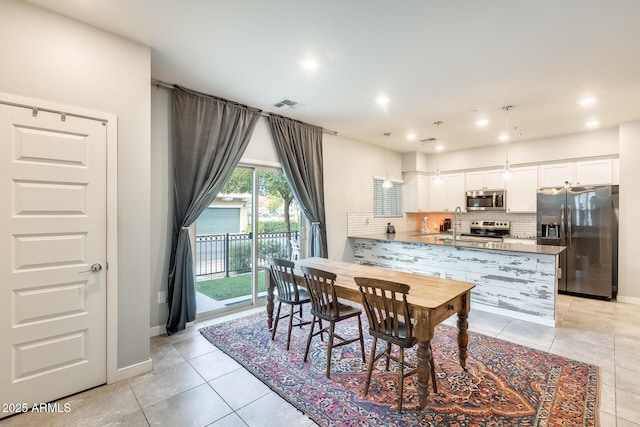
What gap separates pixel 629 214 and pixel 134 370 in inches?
263

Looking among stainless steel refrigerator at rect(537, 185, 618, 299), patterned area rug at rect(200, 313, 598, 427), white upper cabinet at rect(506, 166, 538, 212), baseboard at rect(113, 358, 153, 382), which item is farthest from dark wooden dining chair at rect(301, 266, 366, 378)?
white upper cabinet at rect(506, 166, 538, 212)

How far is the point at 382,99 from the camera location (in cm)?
374

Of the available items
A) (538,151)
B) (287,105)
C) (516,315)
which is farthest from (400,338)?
(538,151)

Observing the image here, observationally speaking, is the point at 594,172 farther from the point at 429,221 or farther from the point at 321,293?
the point at 321,293

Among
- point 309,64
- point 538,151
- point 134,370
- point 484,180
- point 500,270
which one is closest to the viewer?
point 134,370

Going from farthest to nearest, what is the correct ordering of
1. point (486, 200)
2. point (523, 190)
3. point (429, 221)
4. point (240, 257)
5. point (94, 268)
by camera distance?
point (429, 221)
point (486, 200)
point (523, 190)
point (240, 257)
point (94, 268)

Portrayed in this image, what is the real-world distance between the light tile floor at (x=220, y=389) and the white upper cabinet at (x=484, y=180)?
10.2 ft

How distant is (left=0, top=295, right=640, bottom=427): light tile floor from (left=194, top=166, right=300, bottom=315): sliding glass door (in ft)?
2.56

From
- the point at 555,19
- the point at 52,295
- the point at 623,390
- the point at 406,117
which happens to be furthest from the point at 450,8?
the point at 52,295

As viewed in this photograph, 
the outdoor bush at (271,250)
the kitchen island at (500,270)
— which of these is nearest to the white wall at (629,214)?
the kitchen island at (500,270)

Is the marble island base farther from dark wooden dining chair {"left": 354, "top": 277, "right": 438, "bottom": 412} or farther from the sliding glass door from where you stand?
dark wooden dining chair {"left": 354, "top": 277, "right": 438, "bottom": 412}

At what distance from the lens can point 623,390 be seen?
2.33m

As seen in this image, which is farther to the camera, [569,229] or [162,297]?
[569,229]

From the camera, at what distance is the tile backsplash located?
5.77m
